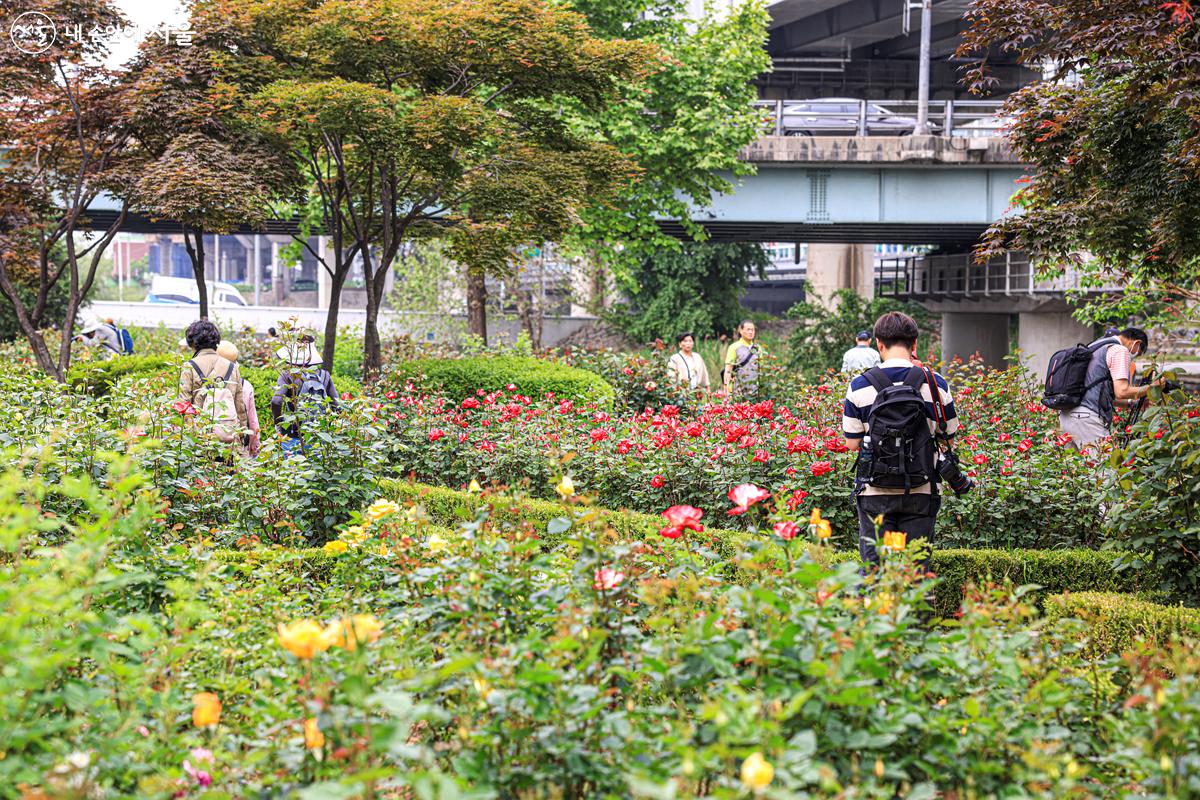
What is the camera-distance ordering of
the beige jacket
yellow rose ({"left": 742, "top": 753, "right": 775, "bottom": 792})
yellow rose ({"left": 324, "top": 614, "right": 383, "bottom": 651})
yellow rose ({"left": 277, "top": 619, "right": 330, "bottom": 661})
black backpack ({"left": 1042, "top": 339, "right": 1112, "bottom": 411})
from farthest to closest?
black backpack ({"left": 1042, "top": 339, "right": 1112, "bottom": 411}), the beige jacket, yellow rose ({"left": 324, "top": 614, "right": 383, "bottom": 651}), yellow rose ({"left": 277, "top": 619, "right": 330, "bottom": 661}), yellow rose ({"left": 742, "top": 753, "right": 775, "bottom": 792})

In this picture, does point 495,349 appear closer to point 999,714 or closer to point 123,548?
point 123,548

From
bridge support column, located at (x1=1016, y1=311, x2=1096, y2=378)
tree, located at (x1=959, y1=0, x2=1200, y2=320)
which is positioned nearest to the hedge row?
tree, located at (x1=959, y1=0, x2=1200, y2=320)

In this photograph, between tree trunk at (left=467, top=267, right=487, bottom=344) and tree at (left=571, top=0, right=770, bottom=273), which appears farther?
tree trunk at (left=467, top=267, right=487, bottom=344)

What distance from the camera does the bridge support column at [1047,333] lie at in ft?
85.1

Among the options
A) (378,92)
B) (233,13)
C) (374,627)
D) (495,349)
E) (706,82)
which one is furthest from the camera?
(706,82)

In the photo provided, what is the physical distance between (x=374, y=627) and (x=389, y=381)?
31.7 ft

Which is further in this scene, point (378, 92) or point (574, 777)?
point (378, 92)

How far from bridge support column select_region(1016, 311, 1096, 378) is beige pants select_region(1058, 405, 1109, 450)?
19.1 m

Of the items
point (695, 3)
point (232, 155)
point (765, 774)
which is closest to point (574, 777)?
point (765, 774)

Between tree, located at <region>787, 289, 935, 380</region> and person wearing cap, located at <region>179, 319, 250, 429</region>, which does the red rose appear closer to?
person wearing cap, located at <region>179, 319, 250, 429</region>

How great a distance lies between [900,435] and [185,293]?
53707 millimetres

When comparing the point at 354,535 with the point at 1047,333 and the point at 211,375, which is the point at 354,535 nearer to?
the point at 211,375

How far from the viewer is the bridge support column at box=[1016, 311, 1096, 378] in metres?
25.9

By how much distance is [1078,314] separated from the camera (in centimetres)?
1594
